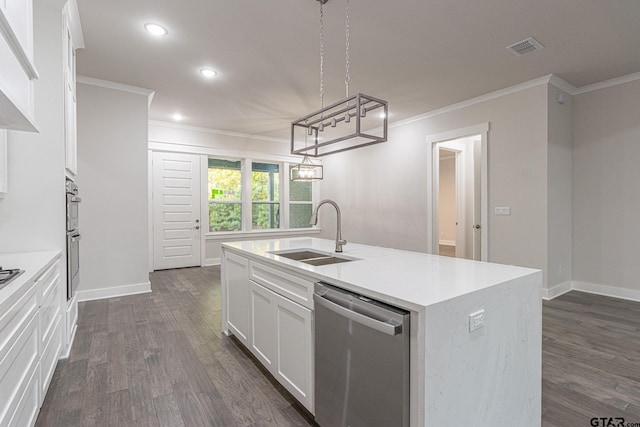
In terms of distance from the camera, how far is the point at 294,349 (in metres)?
1.88

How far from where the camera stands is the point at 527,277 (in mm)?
1585

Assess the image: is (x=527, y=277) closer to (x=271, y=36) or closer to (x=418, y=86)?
(x=271, y=36)

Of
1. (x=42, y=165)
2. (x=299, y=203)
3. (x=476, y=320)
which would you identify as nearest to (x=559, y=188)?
(x=476, y=320)

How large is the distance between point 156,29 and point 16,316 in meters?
2.55

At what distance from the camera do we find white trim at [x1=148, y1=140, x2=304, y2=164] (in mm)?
5852

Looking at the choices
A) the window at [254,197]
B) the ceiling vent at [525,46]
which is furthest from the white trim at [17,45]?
the window at [254,197]

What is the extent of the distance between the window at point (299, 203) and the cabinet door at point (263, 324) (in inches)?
202

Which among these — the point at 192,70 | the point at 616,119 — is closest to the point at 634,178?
the point at 616,119

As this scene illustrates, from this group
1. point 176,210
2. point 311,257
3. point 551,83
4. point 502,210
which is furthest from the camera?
point 176,210

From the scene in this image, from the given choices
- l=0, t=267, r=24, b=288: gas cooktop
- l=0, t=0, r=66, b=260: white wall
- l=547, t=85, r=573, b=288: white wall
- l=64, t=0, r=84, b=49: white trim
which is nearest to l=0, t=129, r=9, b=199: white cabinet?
l=0, t=0, r=66, b=260: white wall

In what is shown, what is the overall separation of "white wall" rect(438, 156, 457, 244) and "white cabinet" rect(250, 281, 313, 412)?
838 cm

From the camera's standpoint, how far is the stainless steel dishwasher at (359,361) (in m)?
1.21

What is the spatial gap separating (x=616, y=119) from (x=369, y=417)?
4.81 metres

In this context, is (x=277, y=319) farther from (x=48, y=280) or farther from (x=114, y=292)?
(x=114, y=292)
